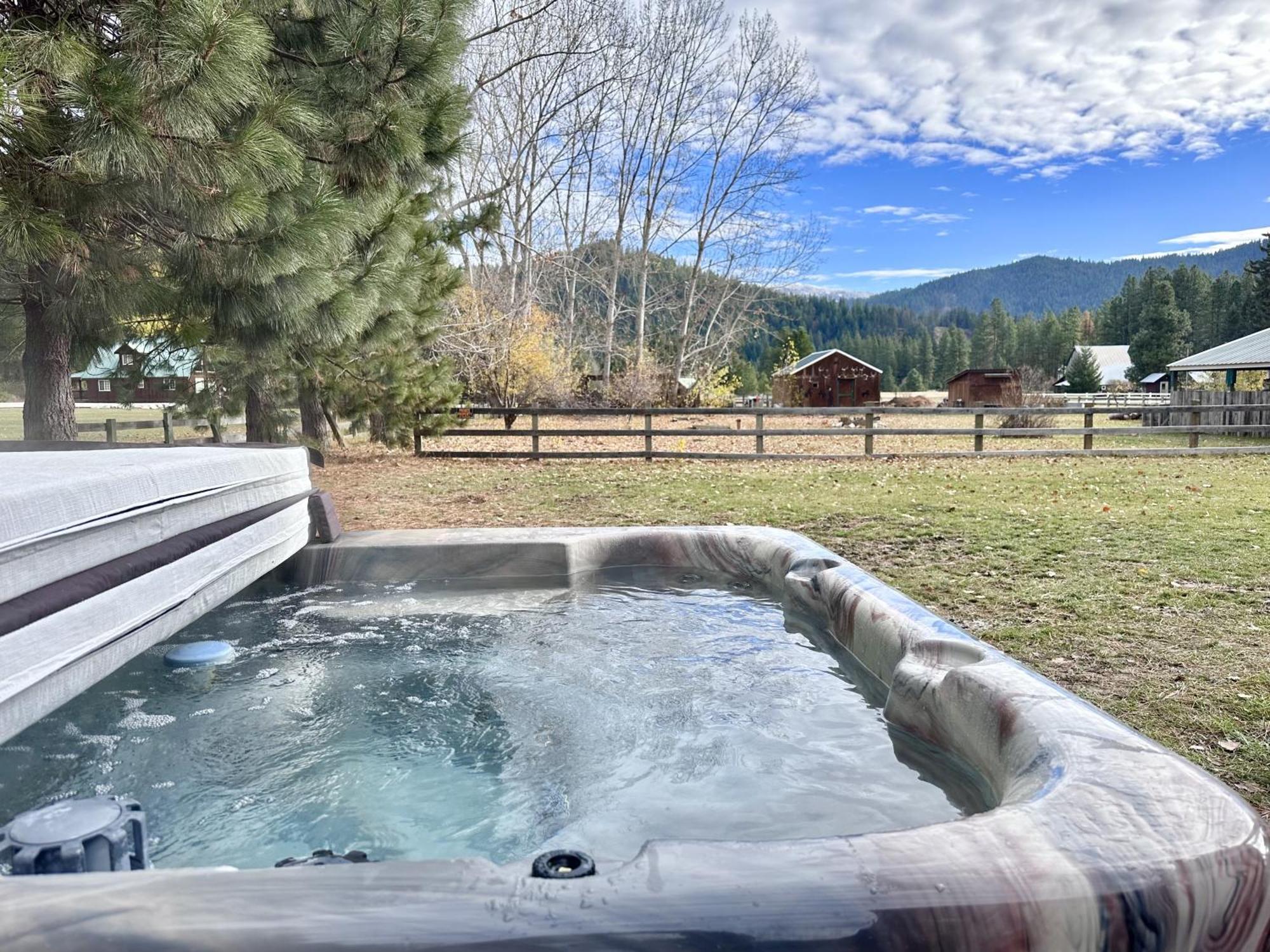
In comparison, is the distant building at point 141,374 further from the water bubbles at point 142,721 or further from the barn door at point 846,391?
the barn door at point 846,391

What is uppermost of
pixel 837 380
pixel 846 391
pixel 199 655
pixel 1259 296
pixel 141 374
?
pixel 1259 296

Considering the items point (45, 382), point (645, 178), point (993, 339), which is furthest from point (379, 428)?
point (993, 339)

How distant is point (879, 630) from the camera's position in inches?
110

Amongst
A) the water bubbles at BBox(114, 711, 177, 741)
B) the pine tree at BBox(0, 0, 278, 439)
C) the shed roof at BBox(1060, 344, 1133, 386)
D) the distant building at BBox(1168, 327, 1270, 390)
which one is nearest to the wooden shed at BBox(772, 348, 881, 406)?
the distant building at BBox(1168, 327, 1270, 390)

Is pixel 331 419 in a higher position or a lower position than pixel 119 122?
lower

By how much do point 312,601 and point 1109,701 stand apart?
3.06 metres

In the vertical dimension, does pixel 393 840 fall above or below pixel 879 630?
below

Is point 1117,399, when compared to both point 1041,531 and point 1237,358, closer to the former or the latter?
point 1237,358

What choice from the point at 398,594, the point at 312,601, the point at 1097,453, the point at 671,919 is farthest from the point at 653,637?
the point at 1097,453

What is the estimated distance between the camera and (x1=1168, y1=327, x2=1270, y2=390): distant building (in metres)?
19.6

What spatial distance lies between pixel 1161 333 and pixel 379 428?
1994 inches

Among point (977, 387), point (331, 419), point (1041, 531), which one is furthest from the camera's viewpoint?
point (977, 387)

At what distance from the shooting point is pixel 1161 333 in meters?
48.4

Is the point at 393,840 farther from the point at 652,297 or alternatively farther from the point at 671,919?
Result: the point at 652,297
